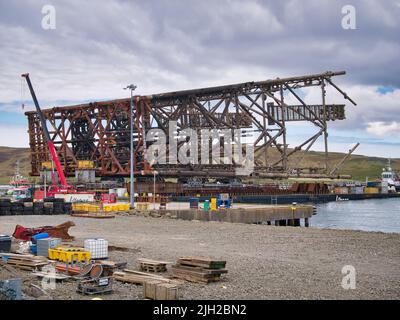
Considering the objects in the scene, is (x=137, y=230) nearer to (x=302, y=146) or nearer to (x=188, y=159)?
(x=302, y=146)

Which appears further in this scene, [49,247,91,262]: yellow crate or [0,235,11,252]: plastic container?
[0,235,11,252]: plastic container

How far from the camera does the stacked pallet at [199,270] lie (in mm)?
14492

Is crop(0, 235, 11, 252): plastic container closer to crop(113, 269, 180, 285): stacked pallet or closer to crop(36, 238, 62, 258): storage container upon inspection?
crop(36, 238, 62, 258): storage container

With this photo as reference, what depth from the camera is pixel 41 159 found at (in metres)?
97.9

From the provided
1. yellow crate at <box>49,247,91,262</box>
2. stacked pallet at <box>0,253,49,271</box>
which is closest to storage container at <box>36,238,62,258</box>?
yellow crate at <box>49,247,91,262</box>

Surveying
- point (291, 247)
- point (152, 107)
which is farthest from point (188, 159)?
point (291, 247)

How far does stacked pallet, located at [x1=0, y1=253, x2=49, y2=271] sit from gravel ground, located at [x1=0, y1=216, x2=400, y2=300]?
8.57 feet

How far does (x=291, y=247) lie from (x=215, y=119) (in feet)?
147

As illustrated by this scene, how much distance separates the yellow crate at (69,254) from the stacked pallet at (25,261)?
0.73 meters

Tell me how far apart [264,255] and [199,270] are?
6417mm

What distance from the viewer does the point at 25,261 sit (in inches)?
644

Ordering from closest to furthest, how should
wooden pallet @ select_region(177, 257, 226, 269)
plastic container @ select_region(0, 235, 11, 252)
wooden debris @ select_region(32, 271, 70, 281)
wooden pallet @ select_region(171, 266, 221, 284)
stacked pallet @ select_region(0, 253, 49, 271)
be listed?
wooden debris @ select_region(32, 271, 70, 281)
wooden pallet @ select_region(171, 266, 221, 284)
wooden pallet @ select_region(177, 257, 226, 269)
stacked pallet @ select_region(0, 253, 49, 271)
plastic container @ select_region(0, 235, 11, 252)

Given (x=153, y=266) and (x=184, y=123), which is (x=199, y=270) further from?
(x=184, y=123)

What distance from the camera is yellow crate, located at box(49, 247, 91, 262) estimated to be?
16.6 meters
